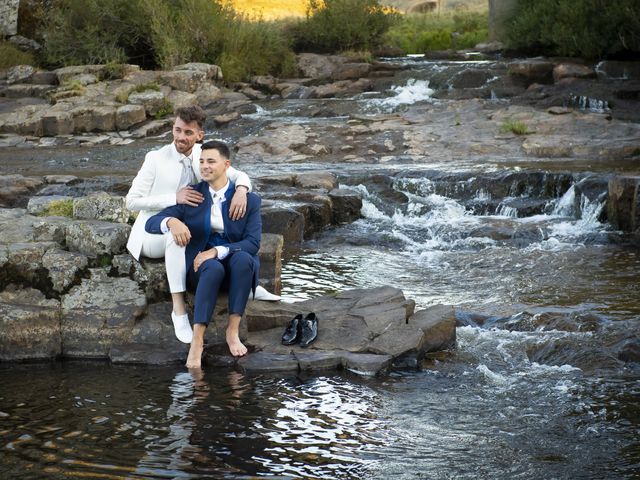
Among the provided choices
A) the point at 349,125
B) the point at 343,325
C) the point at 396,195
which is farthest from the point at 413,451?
the point at 349,125

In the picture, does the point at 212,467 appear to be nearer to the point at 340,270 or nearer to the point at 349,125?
the point at 340,270

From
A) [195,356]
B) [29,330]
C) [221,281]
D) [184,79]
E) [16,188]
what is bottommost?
[195,356]

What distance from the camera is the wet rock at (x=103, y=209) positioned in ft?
23.9

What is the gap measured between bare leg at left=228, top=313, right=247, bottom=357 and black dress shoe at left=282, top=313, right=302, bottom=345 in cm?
32

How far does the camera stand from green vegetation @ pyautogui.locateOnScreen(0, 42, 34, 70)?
909 inches

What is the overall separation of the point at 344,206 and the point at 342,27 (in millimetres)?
14385

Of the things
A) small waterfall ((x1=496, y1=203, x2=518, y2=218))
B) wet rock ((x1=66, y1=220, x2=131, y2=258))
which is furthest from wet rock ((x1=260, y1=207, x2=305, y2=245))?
wet rock ((x1=66, y1=220, x2=131, y2=258))

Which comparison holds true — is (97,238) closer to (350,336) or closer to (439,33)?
(350,336)

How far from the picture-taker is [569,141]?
16.0 metres

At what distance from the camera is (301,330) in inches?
256

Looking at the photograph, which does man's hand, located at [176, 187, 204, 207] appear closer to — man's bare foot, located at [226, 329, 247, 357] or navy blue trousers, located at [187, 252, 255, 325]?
navy blue trousers, located at [187, 252, 255, 325]

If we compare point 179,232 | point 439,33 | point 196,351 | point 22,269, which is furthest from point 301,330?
point 439,33

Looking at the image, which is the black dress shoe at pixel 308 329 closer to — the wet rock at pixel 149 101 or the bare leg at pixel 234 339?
the bare leg at pixel 234 339

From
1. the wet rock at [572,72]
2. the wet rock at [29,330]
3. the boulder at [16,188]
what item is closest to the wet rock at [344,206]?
the boulder at [16,188]
